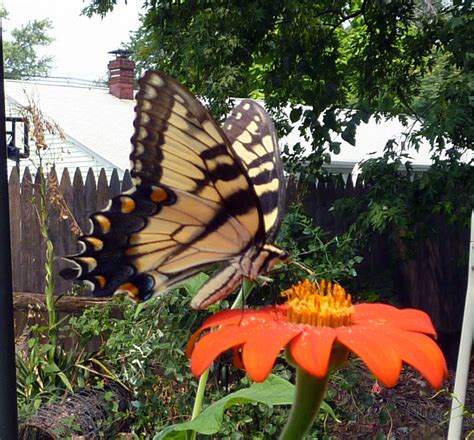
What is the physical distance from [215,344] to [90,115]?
596 inches

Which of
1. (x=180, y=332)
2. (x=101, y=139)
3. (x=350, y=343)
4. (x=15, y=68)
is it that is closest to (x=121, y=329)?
(x=180, y=332)

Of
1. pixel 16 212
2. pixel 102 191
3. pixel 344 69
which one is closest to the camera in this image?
pixel 344 69

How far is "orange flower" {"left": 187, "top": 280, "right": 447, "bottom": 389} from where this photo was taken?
0.84 metres

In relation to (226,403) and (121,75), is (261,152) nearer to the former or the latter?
(226,403)

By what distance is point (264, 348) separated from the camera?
2.89 ft

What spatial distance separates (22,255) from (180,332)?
3.80 metres

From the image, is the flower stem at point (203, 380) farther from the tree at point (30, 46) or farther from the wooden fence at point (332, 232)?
the tree at point (30, 46)

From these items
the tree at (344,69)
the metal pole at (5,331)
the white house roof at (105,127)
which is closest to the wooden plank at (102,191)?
the tree at (344,69)

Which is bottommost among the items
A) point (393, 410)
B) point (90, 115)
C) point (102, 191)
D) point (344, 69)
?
point (393, 410)

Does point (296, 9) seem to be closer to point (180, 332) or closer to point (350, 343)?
point (180, 332)

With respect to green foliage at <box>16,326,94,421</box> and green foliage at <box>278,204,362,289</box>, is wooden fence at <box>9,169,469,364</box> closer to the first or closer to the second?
green foliage at <box>278,204,362,289</box>

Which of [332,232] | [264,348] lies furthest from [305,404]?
[332,232]

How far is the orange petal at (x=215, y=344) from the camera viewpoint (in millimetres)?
882

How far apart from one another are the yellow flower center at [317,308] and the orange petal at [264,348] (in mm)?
34
